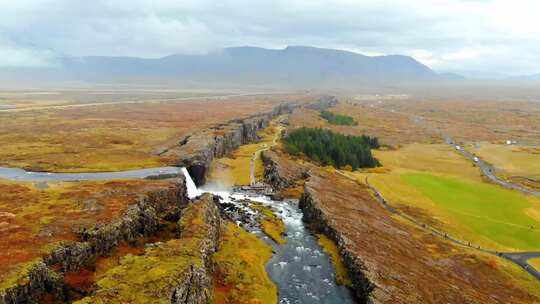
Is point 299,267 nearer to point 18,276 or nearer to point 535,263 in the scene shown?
point 18,276

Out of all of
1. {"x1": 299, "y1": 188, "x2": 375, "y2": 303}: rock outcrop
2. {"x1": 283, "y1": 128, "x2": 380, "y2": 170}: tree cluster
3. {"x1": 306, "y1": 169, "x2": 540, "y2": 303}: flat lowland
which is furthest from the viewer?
{"x1": 283, "y1": 128, "x2": 380, "y2": 170}: tree cluster

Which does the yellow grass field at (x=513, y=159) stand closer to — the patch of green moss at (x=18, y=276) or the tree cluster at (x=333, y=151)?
the tree cluster at (x=333, y=151)

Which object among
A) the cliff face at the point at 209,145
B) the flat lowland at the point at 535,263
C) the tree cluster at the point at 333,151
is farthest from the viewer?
the tree cluster at the point at 333,151

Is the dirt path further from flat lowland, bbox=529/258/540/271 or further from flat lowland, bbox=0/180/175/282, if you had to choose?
flat lowland, bbox=529/258/540/271

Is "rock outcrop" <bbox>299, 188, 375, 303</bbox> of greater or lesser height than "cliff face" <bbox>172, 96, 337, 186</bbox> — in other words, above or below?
below

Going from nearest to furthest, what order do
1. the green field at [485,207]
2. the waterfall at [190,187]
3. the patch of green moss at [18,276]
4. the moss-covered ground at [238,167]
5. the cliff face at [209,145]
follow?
the patch of green moss at [18,276] → the green field at [485,207] → the waterfall at [190,187] → the cliff face at [209,145] → the moss-covered ground at [238,167]

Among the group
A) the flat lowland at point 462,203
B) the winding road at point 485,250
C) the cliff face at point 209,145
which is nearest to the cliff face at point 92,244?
the cliff face at point 209,145

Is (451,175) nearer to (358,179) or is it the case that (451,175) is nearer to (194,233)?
(358,179)

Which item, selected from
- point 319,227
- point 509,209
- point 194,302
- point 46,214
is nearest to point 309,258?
point 319,227

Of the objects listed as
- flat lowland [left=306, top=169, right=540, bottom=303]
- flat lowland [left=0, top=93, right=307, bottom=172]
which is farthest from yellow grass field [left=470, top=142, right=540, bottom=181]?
flat lowland [left=0, top=93, right=307, bottom=172]
